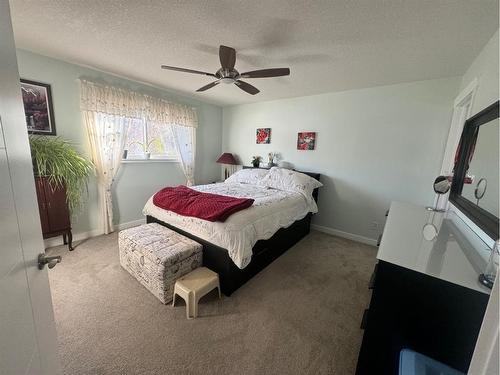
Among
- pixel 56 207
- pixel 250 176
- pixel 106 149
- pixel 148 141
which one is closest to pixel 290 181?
Result: pixel 250 176

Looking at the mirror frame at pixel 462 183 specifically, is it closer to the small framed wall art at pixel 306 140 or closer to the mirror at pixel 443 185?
the mirror at pixel 443 185

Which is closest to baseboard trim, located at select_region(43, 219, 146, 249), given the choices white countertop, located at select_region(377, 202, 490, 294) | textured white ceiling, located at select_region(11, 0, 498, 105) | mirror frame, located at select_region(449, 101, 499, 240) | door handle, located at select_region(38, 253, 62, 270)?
textured white ceiling, located at select_region(11, 0, 498, 105)

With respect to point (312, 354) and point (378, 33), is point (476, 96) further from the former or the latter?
point (312, 354)

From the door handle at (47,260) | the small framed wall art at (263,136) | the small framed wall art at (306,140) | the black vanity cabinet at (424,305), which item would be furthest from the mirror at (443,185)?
the door handle at (47,260)

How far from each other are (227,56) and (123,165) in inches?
96.3

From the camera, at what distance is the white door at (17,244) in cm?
55

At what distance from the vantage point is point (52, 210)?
241 centimetres

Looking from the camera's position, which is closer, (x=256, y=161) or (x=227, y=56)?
(x=227, y=56)

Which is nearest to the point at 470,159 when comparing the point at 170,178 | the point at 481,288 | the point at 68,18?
the point at 481,288

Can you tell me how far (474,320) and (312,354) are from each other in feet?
3.13

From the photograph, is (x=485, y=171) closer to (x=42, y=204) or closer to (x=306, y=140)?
(x=306, y=140)

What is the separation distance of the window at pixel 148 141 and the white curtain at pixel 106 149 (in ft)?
0.63

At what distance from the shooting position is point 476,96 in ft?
6.18

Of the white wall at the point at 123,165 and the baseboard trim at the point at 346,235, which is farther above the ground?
the white wall at the point at 123,165
